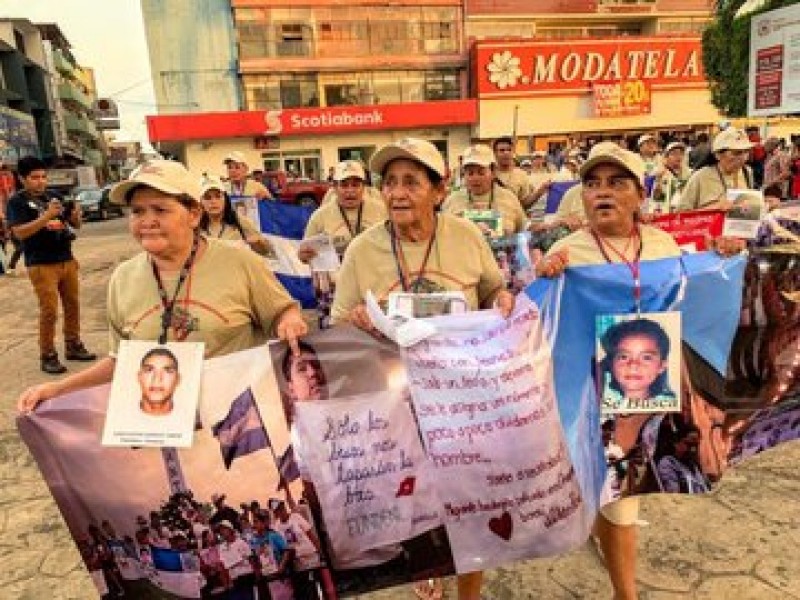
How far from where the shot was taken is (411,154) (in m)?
2.39

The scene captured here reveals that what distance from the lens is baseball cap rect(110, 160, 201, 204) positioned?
2.02m

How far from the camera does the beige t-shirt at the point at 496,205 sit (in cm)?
500

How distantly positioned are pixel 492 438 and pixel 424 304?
51 cm

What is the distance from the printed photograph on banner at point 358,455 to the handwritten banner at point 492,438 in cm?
7

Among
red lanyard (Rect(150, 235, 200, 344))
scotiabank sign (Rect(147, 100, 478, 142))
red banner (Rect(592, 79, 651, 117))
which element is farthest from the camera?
red banner (Rect(592, 79, 651, 117))

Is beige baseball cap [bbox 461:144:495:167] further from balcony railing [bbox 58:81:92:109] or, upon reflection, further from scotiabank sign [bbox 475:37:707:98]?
balcony railing [bbox 58:81:92:109]

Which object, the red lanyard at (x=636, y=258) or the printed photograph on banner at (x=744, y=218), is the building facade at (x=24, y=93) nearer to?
the printed photograph on banner at (x=744, y=218)

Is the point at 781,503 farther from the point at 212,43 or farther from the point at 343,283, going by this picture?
the point at 212,43

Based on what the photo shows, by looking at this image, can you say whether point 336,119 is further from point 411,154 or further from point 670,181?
point 411,154

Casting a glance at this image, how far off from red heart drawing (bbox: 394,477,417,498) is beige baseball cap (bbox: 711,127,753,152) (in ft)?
14.0

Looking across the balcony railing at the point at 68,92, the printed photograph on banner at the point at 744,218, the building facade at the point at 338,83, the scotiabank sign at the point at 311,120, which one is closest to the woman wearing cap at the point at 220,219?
the printed photograph on banner at the point at 744,218

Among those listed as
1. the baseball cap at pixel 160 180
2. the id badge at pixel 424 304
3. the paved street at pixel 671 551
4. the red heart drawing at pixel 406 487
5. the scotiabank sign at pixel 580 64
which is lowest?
the paved street at pixel 671 551

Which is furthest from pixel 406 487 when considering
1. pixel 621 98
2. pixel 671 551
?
pixel 621 98

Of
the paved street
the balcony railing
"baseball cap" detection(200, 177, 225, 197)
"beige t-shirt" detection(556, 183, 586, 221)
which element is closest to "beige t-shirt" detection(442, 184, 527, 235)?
"beige t-shirt" detection(556, 183, 586, 221)
